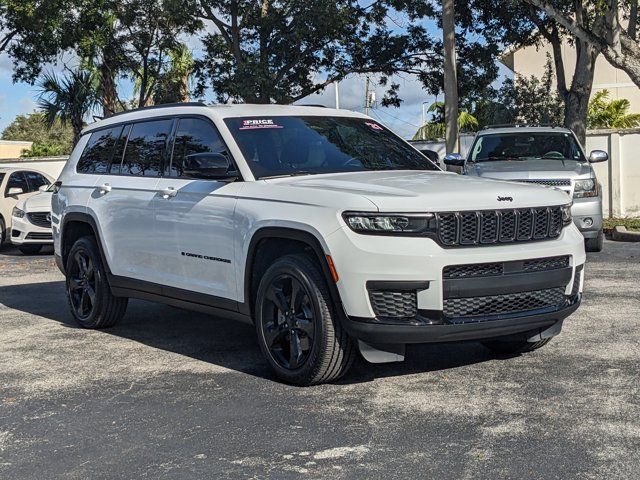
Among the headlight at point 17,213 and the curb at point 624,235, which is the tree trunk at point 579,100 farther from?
the headlight at point 17,213

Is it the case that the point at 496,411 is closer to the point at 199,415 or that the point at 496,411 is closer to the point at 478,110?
the point at 199,415

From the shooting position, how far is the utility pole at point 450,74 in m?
19.4

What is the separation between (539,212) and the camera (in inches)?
233

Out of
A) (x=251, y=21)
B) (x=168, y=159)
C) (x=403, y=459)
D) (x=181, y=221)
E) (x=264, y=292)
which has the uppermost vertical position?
(x=251, y=21)

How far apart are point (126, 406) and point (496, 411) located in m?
2.19

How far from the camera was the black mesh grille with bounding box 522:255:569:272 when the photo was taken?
5762 mm

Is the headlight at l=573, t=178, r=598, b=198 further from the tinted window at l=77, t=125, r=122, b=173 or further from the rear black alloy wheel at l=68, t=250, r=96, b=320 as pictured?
the rear black alloy wheel at l=68, t=250, r=96, b=320

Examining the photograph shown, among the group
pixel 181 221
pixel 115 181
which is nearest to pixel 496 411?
pixel 181 221

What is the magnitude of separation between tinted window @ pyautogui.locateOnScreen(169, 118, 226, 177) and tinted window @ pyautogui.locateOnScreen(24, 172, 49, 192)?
40.6 ft

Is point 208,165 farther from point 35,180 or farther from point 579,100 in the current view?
point 579,100

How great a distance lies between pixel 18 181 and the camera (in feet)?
61.2

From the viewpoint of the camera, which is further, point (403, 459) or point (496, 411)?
point (496, 411)

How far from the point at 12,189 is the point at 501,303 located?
14683 millimetres

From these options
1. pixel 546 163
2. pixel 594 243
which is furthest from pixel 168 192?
pixel 594 243
